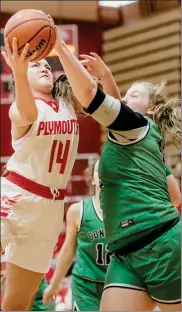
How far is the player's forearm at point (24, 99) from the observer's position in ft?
7.59

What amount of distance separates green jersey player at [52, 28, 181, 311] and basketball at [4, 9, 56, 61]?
5 cm

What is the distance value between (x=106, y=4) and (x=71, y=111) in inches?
181

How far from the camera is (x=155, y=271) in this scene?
92.0 inches

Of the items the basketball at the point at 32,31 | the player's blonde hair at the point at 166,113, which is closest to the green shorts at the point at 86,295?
the player's blonde hair at the point at 166,113

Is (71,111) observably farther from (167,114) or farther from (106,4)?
(106,4)

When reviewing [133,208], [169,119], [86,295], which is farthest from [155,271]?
[86,295]

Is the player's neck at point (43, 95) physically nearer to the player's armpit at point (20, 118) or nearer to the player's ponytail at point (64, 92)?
the player's ponytail at point (64, 92)

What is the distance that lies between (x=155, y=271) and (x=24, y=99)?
0.77 meters

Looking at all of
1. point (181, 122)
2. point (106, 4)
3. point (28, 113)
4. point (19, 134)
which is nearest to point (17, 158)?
point (19, 134)

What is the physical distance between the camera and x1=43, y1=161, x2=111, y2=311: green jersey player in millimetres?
3244

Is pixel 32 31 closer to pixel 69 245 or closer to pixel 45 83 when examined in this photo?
pixel 45 83

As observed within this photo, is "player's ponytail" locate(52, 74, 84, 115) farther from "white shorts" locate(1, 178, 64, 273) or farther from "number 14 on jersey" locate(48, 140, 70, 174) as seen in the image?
"white shorts" locate(1, 178, 64, 273)

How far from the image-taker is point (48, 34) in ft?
7.48

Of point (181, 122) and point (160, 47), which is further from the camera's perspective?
point (160, 47)
